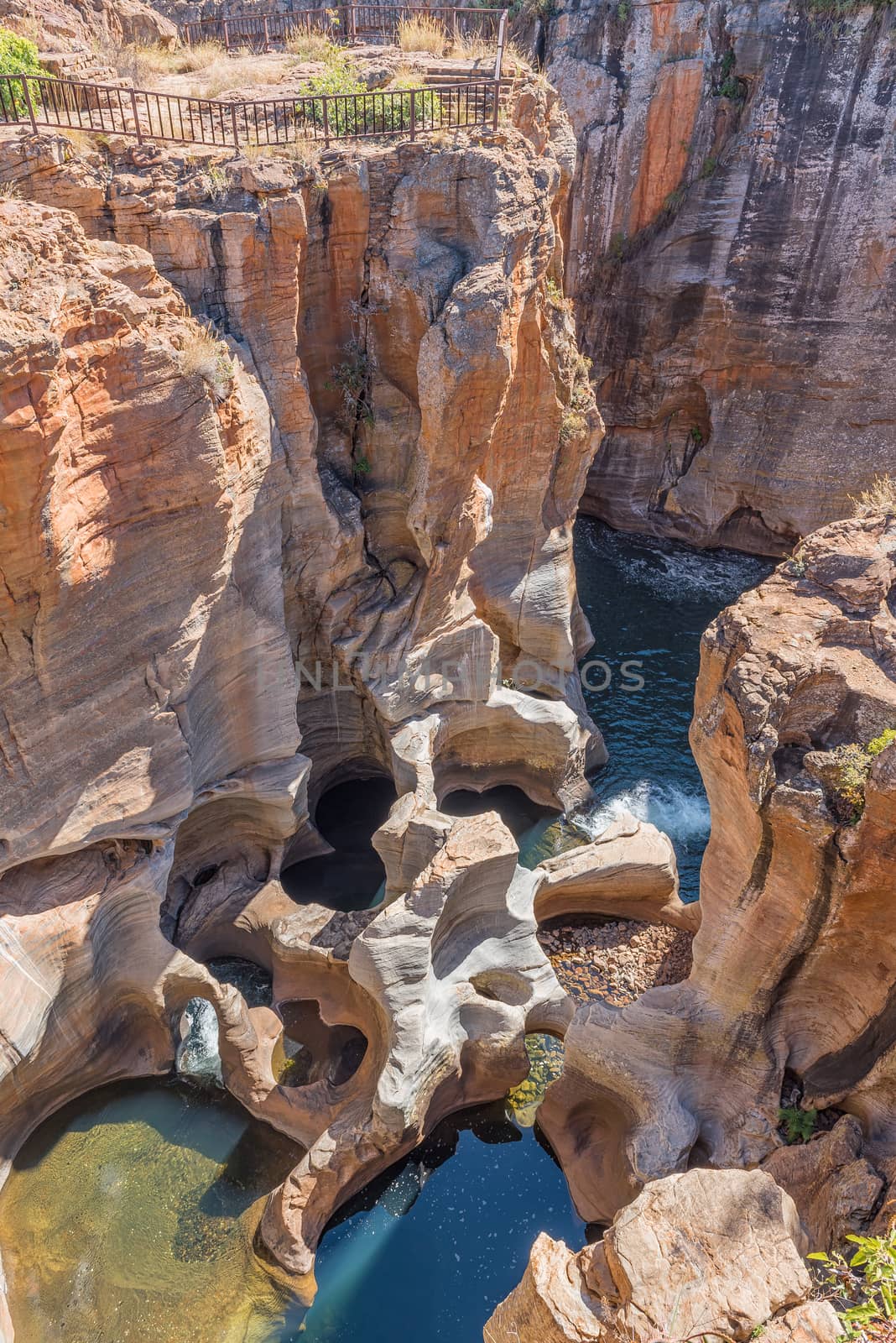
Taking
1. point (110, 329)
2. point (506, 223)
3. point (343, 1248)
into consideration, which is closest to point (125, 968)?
point (343, 1248)

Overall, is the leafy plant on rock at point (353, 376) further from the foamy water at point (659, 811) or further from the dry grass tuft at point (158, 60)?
the foamy water at point (659, 811)

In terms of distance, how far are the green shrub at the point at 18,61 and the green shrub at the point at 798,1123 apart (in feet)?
46.8

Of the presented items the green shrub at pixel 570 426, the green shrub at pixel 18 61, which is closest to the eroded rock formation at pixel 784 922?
the green shrub at pixel 570 426

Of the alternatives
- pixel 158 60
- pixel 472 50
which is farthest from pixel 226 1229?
pixel 472 50

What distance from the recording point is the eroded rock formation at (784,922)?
7938 mm

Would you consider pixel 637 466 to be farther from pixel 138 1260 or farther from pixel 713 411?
pixel 138 1260

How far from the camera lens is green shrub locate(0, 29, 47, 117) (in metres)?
10.8

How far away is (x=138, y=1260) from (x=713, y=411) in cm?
2136

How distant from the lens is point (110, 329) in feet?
29.2

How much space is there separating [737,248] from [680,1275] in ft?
71.5

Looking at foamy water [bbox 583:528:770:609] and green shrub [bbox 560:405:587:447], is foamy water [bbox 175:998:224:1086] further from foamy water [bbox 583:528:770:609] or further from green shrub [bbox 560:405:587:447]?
foamy water [bbox 583:528:770:609]

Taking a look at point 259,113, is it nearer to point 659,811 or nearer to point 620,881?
point 620,881

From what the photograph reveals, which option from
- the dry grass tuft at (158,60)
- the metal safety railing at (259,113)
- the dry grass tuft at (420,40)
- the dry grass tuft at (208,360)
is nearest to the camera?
the dry grass tuft at (208,360)

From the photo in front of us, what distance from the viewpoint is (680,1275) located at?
5.24m
